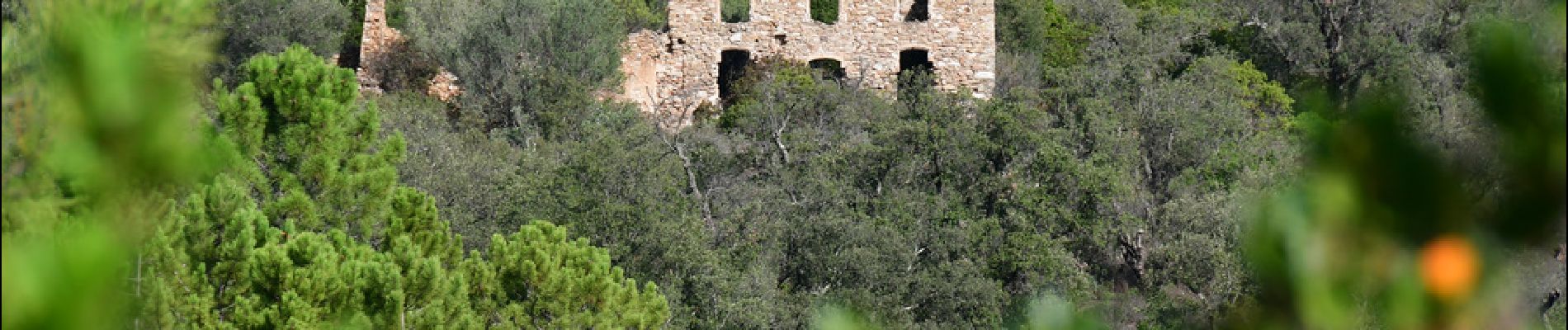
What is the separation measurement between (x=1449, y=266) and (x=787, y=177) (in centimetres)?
2050

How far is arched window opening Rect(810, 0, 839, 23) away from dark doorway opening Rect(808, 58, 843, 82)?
494cm

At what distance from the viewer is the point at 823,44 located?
28797 mm

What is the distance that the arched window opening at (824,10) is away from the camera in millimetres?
34875

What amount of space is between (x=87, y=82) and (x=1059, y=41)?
31435 millimetres

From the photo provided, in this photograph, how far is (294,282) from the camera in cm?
1180

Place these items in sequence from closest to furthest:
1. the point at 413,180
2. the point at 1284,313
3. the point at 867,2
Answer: the point at 1284,313, the point at 413,180, the point at 867,2

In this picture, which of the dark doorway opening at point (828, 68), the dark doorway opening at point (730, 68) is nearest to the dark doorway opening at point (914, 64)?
the dark doorway opening at point (828, 68)

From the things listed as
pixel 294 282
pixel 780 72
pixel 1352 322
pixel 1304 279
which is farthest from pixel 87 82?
pixel 780 72

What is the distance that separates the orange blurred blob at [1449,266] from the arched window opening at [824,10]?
3288 cm

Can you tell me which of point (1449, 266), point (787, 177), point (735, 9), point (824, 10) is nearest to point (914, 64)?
point (824, 10)

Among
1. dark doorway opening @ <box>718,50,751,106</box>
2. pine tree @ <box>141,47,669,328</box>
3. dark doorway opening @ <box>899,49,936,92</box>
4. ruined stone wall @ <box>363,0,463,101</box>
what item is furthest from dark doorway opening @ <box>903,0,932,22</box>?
pine tree @ <box>141,47,669,328</box>

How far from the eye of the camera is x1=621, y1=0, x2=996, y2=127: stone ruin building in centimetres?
2856

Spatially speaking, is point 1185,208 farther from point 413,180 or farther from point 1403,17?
point 1403,17

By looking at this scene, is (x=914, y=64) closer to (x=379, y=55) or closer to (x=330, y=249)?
(x=379, y=55)
